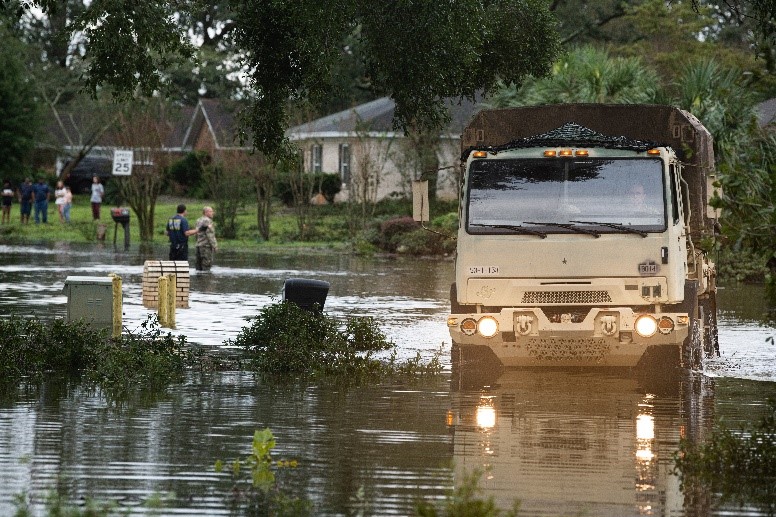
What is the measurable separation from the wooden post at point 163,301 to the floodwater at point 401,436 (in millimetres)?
1788

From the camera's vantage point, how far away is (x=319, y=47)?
16062mm

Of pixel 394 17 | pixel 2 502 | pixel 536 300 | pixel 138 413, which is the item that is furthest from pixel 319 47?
pixel 2 502

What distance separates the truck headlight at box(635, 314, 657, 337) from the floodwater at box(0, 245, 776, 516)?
0.59m

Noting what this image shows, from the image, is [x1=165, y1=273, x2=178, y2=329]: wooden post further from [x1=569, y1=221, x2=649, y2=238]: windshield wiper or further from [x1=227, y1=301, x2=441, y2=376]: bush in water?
[x1=569, y1=221, x2=649, y2=238]: windshield wiper

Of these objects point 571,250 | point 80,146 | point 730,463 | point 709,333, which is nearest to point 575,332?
point 571,250

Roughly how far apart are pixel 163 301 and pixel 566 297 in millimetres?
7932

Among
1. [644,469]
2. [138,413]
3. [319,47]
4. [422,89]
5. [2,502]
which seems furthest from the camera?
[422,89]

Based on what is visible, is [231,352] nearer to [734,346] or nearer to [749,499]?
[734,346]

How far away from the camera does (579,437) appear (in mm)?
11945

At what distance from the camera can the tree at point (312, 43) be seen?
611 inches

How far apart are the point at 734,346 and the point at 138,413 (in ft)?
31.9

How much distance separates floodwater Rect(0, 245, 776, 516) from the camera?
942 centimetres

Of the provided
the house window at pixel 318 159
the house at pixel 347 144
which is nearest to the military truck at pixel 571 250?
the house at pixel 347 144

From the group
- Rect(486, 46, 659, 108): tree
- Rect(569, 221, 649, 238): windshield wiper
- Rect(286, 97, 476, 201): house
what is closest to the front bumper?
Rect(569, 221, 649, 238): windshield wiper
